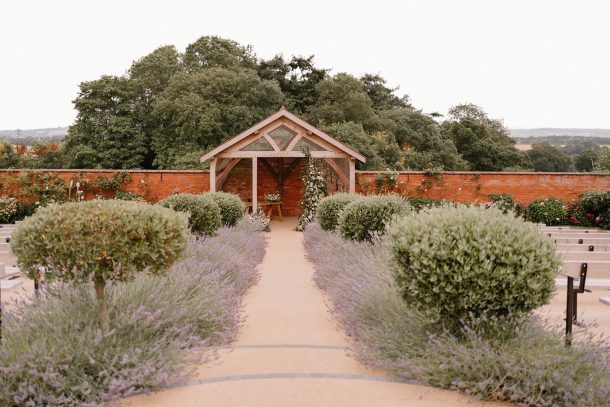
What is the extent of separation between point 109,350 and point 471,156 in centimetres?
4313

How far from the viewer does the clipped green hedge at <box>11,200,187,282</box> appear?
4.26 meters

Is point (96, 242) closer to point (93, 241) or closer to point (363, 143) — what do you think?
point (93, 241)

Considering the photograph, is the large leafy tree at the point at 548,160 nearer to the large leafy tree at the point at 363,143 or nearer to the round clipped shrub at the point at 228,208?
the large leafy tree at the point at 363,143

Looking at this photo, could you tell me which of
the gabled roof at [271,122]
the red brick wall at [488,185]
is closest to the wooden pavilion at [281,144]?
the gabled roof at [271,122]

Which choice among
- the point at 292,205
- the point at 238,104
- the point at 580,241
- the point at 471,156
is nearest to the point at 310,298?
the point at 580,241

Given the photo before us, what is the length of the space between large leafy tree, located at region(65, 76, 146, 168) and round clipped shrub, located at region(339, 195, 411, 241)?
20.8 metres

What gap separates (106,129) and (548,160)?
48.7m

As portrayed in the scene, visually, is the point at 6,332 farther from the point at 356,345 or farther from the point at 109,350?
the point at 356,345

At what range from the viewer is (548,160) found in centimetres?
5991

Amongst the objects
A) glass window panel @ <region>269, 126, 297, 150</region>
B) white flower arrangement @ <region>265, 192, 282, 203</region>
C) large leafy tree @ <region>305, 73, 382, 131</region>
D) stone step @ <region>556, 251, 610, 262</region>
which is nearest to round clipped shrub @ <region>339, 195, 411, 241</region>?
stone step @ <region>556, 251, 610, 262</region>

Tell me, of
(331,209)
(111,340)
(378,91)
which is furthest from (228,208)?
(378,91)

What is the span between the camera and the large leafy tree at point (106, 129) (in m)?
28.8

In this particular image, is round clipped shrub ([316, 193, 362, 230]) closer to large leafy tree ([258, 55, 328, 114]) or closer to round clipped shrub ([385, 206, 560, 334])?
round clipped shrub ([385, 206, 560, 334])

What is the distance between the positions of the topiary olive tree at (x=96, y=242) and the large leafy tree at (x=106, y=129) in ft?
82.2
